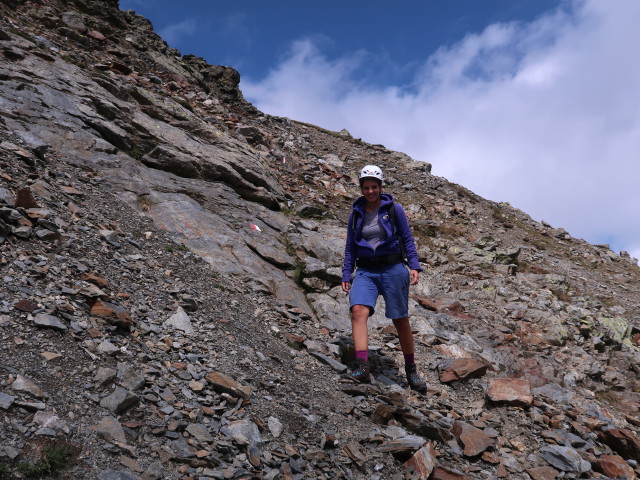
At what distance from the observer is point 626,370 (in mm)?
9133

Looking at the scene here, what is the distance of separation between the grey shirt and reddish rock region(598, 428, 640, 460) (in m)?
3.81

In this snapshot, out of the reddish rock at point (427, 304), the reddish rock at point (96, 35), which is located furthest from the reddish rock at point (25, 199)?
the reddish rock at point (96, 35)

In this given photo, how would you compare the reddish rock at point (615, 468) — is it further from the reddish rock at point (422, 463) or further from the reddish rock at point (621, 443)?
the reddish rock at point (422, 463)

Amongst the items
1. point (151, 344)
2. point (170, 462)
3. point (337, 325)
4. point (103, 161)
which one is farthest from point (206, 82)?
point (170, 462)

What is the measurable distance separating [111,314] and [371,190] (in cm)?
370

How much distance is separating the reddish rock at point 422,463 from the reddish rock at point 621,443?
2797mm

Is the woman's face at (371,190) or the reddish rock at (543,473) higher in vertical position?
the woman's face at (371,190)

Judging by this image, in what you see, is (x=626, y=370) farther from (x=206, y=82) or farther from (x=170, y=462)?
(x=206, y=82)

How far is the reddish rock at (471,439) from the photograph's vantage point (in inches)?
191

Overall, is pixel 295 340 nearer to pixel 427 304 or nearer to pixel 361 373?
pixel 361 373

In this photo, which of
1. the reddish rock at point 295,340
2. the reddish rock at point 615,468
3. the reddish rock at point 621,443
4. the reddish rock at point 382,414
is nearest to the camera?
the reddish rock at point 615,468

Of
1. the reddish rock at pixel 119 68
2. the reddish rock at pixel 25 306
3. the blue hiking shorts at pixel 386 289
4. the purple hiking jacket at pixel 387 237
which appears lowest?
the reddish rock at pixel 25 306

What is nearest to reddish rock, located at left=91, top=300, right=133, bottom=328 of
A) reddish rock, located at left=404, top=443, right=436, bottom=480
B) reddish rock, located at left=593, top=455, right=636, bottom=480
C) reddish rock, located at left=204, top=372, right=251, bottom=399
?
reddish rock, located at left=204, top=372, right=251, bottom=399

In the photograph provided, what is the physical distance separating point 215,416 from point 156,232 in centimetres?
465
